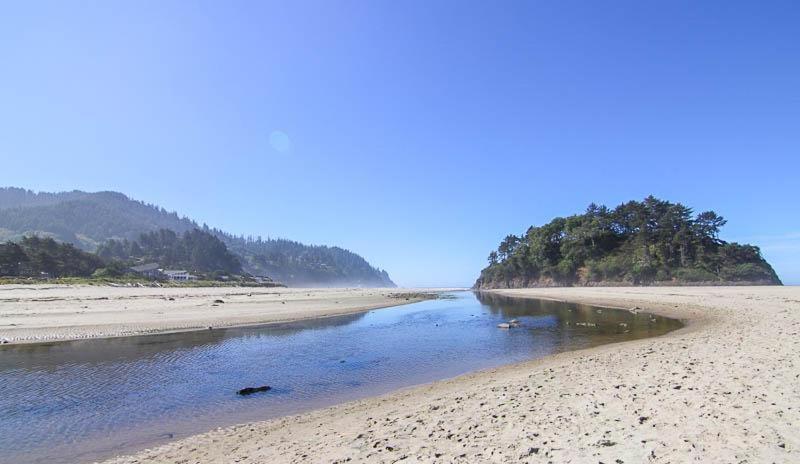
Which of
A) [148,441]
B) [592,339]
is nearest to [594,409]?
[148,441]

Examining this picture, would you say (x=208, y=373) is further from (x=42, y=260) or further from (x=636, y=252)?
(x=42, y=260)

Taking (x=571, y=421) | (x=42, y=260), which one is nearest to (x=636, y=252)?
(x=571, y=421)

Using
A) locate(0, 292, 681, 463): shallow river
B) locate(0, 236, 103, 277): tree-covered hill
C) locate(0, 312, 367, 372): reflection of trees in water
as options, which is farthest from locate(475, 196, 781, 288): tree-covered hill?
locate(0, 236, 103, 277): tree-covered hill

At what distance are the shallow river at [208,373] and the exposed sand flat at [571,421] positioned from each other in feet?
7.28

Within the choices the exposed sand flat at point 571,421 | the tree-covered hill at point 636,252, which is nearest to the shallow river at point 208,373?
the exposed sand flat at point 571,421

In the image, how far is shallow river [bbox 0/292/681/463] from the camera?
35.8 ft

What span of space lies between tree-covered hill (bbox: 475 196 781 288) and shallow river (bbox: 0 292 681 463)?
66.9m

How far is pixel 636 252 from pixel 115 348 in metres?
108

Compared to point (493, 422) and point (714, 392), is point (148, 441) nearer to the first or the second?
point (493, 422)

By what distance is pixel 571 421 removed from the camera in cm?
789

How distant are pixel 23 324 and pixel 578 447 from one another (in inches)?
1519

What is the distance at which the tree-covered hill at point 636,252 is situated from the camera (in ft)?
257

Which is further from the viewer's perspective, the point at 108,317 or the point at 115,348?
the point at 108,317

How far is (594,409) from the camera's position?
855cm
